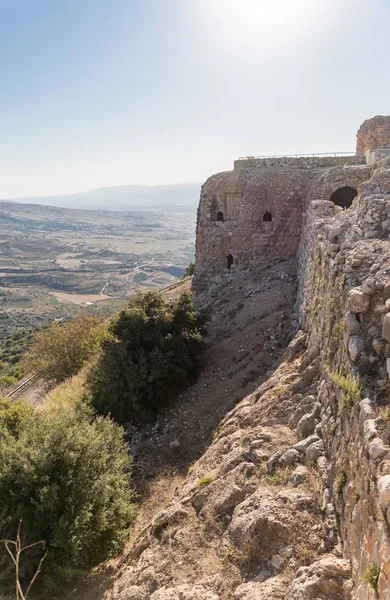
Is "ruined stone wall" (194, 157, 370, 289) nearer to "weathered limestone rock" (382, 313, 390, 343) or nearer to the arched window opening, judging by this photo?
the arched window opening

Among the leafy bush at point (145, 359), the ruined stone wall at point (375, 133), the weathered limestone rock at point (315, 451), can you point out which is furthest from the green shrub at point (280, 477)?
the ruined stone wall at point (375, 133)

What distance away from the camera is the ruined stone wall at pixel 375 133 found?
20.3 m

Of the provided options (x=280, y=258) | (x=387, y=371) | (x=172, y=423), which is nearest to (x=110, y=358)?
(x=172, y=423)

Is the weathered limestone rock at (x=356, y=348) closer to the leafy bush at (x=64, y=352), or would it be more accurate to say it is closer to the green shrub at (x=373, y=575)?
the green shrub at (x=373, y=575)

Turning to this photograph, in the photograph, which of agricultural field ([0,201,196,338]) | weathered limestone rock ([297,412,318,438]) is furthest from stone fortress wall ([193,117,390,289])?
agricultural field ([0,201,196,338])

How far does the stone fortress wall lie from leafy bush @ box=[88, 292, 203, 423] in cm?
618

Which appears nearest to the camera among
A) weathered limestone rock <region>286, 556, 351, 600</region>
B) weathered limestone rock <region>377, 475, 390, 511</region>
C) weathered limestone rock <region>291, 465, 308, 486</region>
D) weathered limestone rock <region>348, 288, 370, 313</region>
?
weathered limestone rock <region>377, 475, 390, 511</region>

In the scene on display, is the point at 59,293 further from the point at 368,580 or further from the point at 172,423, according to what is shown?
the point at 368,580

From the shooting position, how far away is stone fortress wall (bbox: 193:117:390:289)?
17778 millimetres

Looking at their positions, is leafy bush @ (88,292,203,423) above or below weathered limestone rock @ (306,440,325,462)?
below

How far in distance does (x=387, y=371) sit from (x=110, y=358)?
11.0 m

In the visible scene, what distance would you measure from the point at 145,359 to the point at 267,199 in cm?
998

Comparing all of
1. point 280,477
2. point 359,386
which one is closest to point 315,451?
point 280,477

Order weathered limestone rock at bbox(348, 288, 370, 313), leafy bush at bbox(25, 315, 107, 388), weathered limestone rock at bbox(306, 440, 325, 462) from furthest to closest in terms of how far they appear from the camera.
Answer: leafy bush at bbox(25, 315, 107, 388)
weathered limestone rock at bbox(306, 440, 325, 462)
weathered limestone rock at bbox(348, 288, 370, 313)
